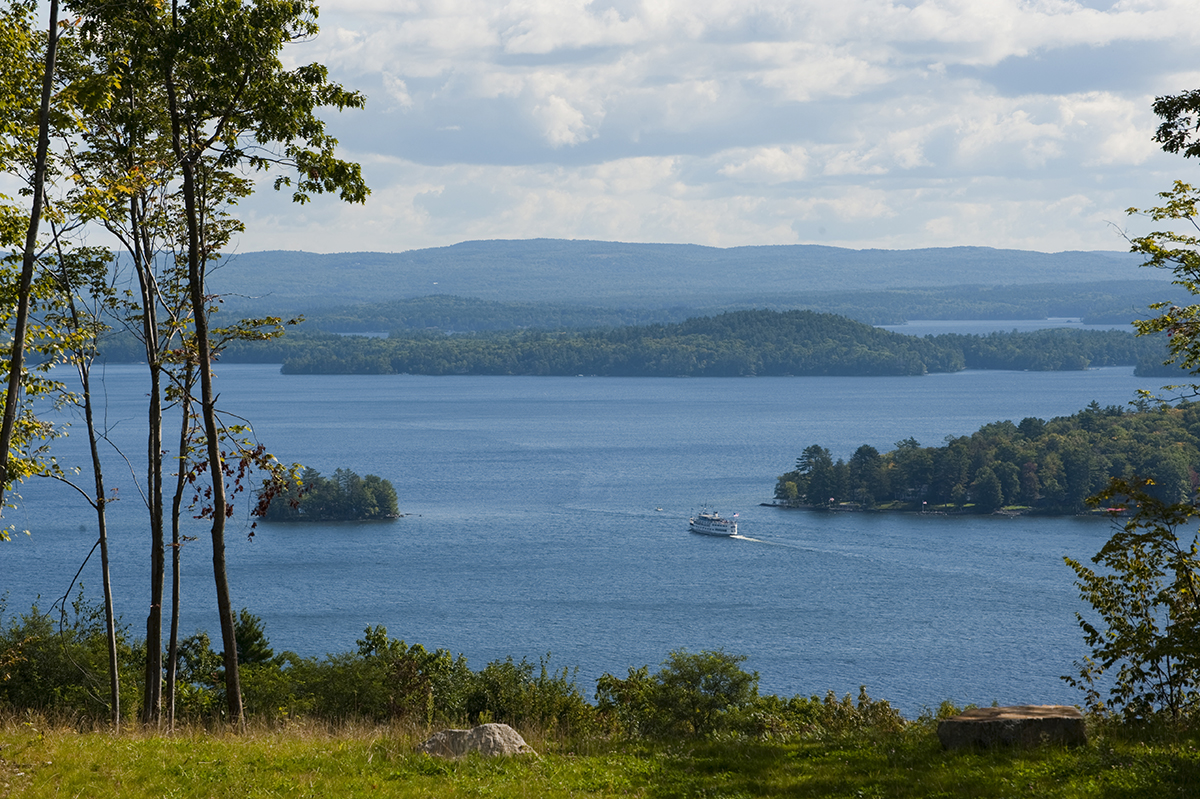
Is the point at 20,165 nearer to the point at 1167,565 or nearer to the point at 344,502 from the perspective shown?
the point at 1167,565

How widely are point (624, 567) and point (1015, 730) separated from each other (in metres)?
63.4

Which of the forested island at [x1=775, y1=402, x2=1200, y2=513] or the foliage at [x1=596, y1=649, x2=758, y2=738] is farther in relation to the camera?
the forested island at [x1=775, y1=402, x2=1200, y2=513]

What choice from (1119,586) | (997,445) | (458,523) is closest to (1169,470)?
(997,445)

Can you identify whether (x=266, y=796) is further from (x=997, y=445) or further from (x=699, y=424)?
(x=699, y=424)

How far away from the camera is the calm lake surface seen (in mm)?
53688

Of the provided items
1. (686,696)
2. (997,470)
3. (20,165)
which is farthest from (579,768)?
(997,470)

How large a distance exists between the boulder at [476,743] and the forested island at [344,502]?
265ft

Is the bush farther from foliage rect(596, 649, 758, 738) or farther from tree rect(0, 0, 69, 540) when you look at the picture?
tree rect(0, 0, 69, 540)

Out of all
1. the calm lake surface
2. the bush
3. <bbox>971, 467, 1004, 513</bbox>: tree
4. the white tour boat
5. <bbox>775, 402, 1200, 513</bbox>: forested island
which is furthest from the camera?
<bbox>971, 467, 1004, 513</bbox>: tree

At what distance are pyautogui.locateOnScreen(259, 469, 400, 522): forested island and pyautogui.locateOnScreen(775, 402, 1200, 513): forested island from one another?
35280mm

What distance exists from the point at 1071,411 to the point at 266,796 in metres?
152

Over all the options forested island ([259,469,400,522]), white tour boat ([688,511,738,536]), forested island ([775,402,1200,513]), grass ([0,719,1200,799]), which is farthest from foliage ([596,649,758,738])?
forested island ([775,402,1200,513])

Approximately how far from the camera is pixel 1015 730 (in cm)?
947

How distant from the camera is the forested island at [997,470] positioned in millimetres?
96188
